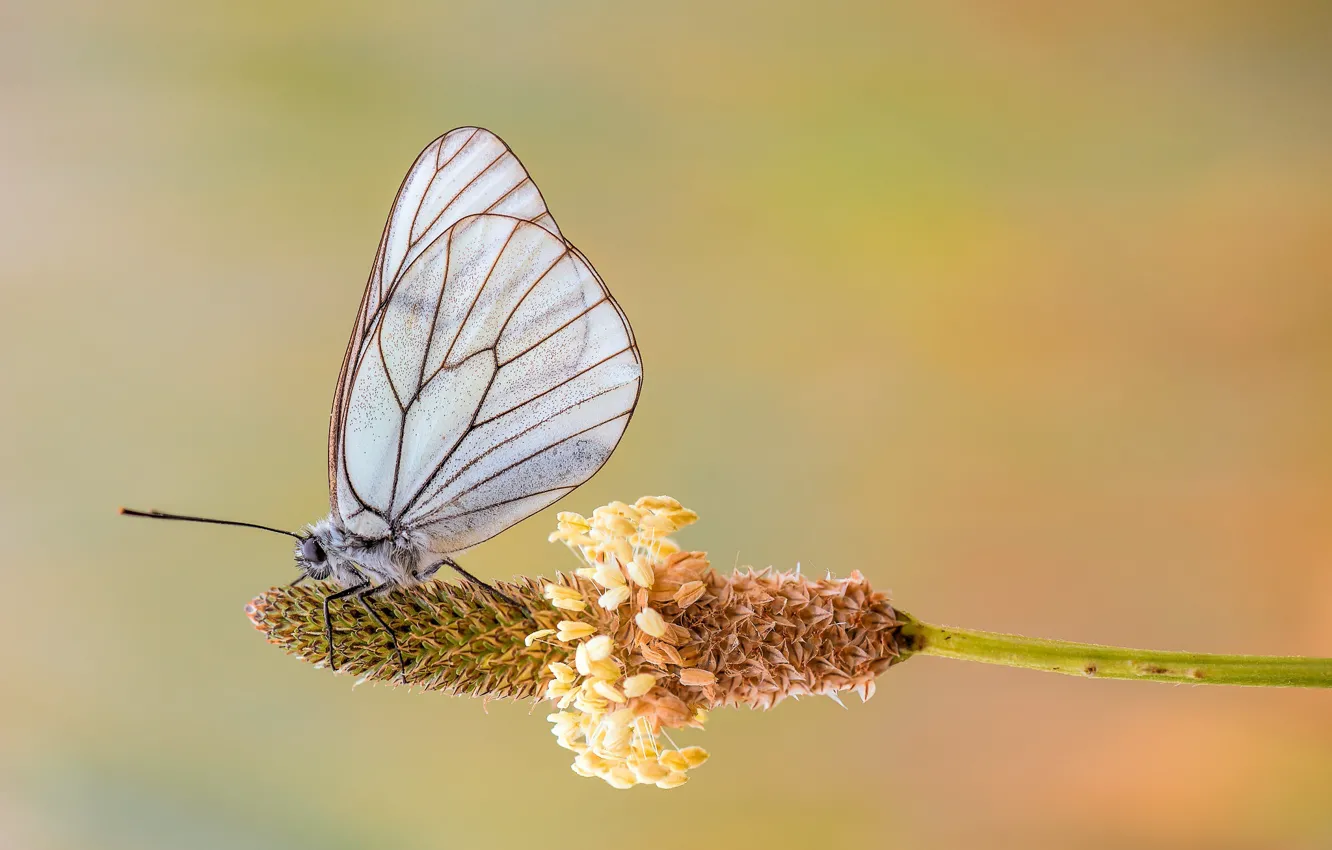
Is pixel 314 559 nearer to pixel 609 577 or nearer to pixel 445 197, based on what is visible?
pixel 609 577

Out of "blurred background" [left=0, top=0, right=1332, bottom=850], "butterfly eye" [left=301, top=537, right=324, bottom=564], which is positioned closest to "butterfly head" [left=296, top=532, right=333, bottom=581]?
"butterfly eye" [left=301, top=537, right=324, bottom=564]

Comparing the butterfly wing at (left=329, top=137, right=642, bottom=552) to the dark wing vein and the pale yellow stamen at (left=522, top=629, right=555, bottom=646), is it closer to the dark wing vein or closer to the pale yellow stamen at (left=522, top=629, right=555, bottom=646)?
the dark wing vein

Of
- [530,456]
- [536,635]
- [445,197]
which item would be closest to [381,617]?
[536,635]

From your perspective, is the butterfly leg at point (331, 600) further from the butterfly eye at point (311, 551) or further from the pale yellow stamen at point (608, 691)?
the pale yellow stamen at point (608, 691)

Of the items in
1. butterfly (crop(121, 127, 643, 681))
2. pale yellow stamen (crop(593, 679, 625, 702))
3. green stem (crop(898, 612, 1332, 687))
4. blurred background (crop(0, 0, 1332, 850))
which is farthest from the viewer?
blurred background (crop(0, 0, 1332, 850))

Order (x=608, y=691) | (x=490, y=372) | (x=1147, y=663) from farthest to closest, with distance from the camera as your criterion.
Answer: (x=490, y=372), (x=608, y=691), (x=1147, y=663)

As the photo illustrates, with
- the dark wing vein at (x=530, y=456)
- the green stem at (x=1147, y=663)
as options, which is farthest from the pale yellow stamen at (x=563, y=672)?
the green stem at (x=1147, y=663)
